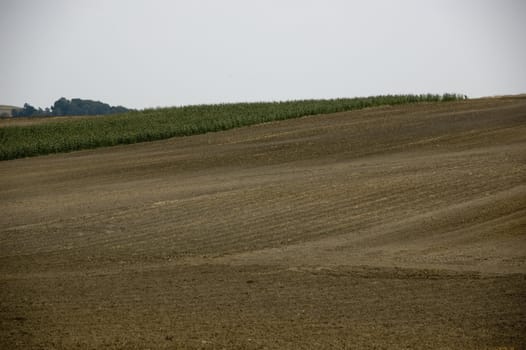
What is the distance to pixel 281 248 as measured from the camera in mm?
18766

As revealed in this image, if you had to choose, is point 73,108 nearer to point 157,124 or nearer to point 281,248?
point 157,124

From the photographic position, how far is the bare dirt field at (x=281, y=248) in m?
12.4

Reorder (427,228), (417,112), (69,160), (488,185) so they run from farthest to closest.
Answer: (417,112) < (69,160) < (488,185) < (427,228)

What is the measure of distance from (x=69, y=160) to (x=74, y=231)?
19.9 metres

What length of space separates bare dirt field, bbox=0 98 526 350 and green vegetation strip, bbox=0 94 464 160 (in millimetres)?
10768

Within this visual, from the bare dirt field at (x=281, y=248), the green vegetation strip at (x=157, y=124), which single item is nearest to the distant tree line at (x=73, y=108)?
the green vegetation strip at (x=157, y=124)

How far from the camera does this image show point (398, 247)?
18453mm

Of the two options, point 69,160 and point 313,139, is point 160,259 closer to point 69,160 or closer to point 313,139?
point 313,139

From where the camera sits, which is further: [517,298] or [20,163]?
[20,163]

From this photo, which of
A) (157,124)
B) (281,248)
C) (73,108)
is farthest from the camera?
(73,108)

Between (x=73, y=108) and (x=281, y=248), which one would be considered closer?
(x=281, y=248)

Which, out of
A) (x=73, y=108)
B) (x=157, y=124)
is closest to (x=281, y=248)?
(x=157, y=124)

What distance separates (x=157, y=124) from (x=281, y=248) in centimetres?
3423

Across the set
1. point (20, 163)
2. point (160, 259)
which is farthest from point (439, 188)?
point (20, 163)
